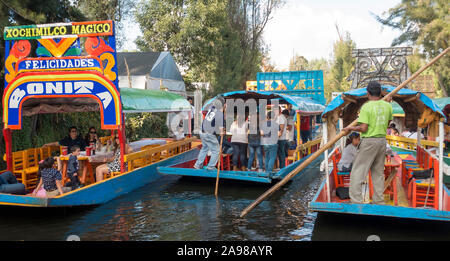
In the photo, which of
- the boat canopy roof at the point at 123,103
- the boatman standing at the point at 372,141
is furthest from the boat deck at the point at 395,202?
the boat canopy roof at the point at 123,103

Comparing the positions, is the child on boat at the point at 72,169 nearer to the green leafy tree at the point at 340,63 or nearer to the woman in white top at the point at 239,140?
the woman in white top at the point at 239,140

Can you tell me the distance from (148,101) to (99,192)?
336cm

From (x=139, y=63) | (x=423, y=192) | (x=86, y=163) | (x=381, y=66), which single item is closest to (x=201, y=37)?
(x=139, y=63)

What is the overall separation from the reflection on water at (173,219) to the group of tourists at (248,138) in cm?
90

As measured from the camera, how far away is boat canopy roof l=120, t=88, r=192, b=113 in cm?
968

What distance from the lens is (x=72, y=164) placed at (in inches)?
339

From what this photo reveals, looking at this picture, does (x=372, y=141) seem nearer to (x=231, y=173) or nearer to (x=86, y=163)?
(x=231, y=173)

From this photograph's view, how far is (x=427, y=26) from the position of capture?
23.0m

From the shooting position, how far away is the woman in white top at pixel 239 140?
35.2ft

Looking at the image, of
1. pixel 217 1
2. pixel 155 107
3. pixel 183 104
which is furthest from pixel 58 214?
pixel 217 1

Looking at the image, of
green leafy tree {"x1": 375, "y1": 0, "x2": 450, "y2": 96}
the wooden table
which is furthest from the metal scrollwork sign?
the wooden table

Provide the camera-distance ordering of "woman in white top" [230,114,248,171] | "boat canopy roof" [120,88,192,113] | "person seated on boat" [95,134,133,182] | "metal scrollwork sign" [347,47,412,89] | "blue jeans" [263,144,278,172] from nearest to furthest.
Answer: "person seated on boat" [95,134,133,182] < "boat canopy roof" [120,88,192,113] < "blue jeans" [263,144,278,172] < "woman in white top" [230,114,248,171] < "metal scrollwork sign" [347,47,412,89]

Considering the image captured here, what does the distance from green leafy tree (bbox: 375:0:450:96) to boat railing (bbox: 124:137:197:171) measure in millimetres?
15783

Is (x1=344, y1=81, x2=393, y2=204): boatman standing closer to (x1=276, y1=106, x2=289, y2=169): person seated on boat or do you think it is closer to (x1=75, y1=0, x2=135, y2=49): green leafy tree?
(x1=276, y1=106, x2=289, y2=169): person seated on boat
